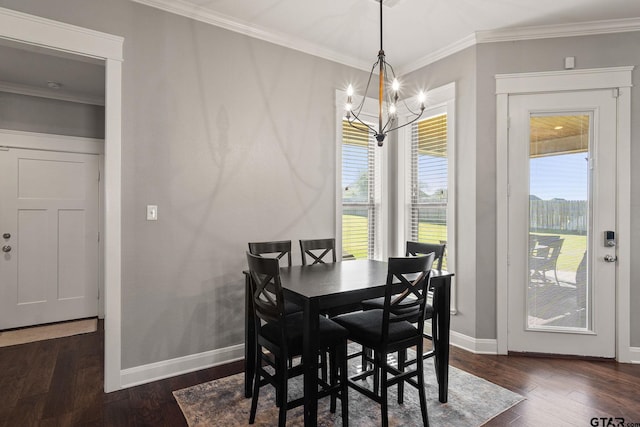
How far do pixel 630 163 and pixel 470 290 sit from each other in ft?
5.57

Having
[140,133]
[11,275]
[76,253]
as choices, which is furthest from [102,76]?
[11,275]

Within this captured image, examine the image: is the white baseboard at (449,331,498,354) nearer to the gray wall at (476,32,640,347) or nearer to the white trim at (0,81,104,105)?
the gray wall at (476,32,640,347)

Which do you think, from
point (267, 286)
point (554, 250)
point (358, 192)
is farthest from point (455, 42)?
point (267, 286)

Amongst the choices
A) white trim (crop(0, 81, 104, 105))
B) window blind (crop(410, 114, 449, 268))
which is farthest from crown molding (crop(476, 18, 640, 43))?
white trim (crop(0, 81, 104, 105))

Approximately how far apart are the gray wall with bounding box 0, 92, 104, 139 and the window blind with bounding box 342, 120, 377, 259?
10.1ft

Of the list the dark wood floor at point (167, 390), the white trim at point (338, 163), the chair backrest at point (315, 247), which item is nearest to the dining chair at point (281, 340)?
the dark wood floor at point (167, 390)

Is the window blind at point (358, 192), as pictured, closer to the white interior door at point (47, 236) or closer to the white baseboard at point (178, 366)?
the white baseboard at point (178, 366)

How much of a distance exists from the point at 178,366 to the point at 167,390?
263mm

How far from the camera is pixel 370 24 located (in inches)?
123

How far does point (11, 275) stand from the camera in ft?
12.8

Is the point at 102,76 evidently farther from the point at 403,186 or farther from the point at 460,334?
the point at 460,334

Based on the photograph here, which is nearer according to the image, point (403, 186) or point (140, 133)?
point (140, 133)

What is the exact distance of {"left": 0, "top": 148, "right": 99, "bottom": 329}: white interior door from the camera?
3.87 meters

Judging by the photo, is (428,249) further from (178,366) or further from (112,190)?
(112,190)
